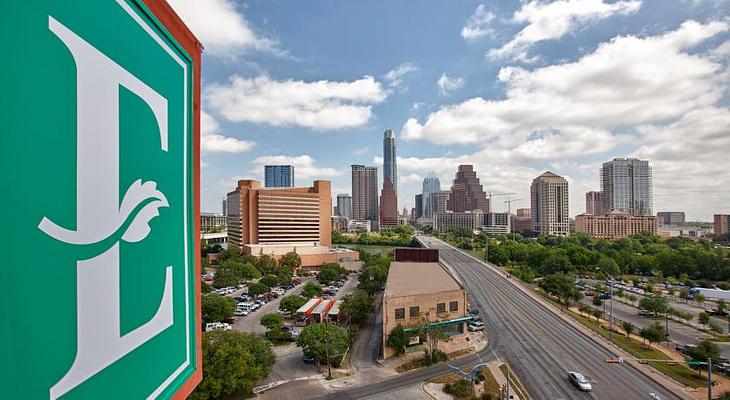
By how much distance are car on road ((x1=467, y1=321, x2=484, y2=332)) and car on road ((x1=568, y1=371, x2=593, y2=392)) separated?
26.2ft

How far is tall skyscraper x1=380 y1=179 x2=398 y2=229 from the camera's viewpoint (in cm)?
16188

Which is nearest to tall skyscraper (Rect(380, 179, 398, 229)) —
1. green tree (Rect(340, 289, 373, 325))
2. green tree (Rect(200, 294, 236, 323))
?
green tree (Rect(340, 289, 373, 325))

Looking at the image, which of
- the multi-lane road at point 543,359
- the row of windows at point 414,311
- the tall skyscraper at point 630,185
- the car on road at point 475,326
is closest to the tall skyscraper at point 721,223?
the tall skyscraper at point 630,185

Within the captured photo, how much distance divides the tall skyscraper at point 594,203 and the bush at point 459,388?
142 meters

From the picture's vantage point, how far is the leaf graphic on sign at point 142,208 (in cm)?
287

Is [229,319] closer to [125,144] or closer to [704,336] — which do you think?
[125,144]

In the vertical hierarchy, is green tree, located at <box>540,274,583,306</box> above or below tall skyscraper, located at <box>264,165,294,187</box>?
below

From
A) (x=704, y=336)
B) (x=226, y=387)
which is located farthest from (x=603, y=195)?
(x=226, y=387)

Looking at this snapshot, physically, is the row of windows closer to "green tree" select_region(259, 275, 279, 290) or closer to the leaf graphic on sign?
→ "green tree" select_region(259, 275, 279, 290)

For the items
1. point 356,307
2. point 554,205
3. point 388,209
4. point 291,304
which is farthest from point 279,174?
point 356,307

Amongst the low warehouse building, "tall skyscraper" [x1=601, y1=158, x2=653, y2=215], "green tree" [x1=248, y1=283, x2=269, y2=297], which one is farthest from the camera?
"tall skyscraper" [x1=601, y1=158, x2=653, y2=215]

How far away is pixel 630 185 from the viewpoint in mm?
121375

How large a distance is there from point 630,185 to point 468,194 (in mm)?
56738

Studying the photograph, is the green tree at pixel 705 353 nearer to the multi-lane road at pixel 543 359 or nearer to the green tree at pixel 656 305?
the multi-lane road at pixel 543 359
